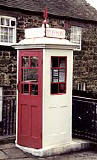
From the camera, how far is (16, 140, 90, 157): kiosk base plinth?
7.28 meters

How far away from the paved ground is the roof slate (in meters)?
6.90

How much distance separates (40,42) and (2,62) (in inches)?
263

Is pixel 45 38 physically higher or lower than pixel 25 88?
higher

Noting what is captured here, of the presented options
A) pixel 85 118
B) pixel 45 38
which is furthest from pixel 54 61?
pixel 85 118

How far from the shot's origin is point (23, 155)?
7.27 metres

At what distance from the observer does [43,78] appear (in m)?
7.29

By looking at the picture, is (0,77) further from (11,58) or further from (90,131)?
(90,131)

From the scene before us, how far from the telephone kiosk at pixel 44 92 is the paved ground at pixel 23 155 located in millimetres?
139

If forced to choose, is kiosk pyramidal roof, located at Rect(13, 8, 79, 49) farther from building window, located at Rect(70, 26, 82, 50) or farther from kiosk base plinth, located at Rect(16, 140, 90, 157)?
building window, located at Rect(70, 26, 82, 50)

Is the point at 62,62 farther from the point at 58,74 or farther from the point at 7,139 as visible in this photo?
the point at 7,139

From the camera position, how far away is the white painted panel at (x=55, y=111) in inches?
288

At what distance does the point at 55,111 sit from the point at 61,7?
30.2 feet

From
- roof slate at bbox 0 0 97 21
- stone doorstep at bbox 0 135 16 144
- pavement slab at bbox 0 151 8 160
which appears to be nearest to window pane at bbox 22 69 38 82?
stone doorstep at bbox 0 135 16 144

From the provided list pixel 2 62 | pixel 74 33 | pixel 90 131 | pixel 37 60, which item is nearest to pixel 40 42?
pixel 37 60
